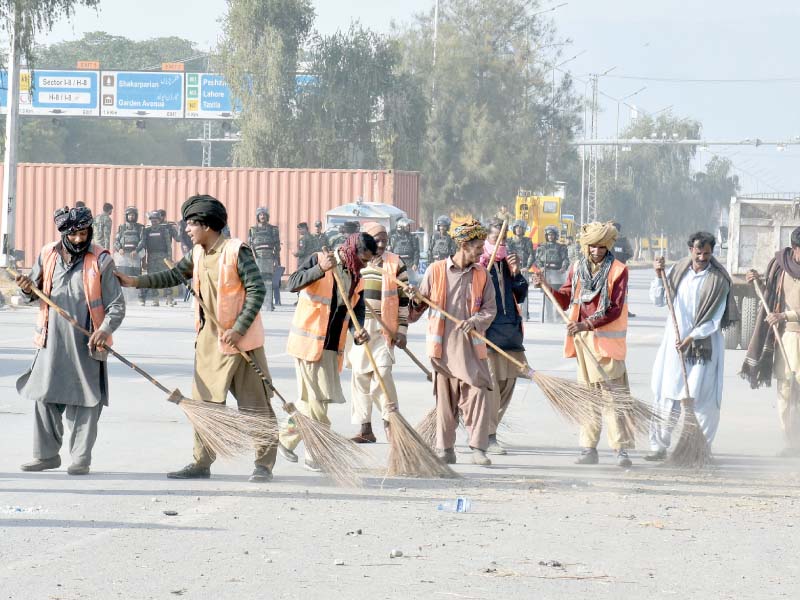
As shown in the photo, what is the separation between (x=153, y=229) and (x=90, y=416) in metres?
17.2

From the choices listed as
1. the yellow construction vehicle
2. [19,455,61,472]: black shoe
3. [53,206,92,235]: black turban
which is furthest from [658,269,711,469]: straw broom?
the yellow construction vehicle

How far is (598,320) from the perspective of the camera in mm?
9820

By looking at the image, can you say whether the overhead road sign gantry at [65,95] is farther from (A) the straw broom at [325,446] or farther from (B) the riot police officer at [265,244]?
(A) the straw broom at [325,446]

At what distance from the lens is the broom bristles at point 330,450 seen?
27.7 feet

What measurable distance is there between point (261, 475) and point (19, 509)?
1.58m

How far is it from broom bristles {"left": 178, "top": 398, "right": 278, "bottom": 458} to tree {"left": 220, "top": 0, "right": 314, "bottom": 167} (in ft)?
159

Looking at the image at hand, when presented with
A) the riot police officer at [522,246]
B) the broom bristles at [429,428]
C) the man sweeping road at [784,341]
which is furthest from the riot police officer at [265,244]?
the broom bristles at [429,428]

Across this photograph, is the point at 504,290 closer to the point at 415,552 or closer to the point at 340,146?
the point at 415,552

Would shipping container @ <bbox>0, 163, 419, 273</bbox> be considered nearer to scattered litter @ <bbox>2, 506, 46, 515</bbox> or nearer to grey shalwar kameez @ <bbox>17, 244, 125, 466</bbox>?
grey shalwar kameez @ <bbox>17, 244, 125, 466</bbox>

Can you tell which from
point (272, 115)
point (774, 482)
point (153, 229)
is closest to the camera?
point (774, 482)

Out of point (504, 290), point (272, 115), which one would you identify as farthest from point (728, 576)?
point (272, 115)

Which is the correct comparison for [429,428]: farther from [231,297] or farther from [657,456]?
[231,297]

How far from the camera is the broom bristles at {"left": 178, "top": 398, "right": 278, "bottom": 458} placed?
8.28 m

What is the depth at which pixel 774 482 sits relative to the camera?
9.23m
